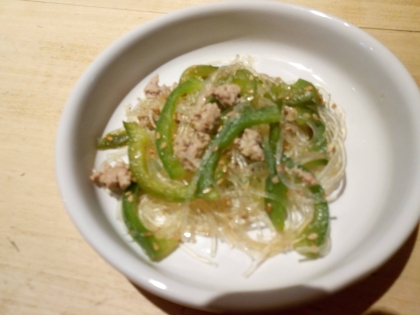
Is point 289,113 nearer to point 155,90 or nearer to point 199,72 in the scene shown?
point 199,72

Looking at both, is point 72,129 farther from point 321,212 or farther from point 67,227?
point 321,212

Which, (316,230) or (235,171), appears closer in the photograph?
(316,230)

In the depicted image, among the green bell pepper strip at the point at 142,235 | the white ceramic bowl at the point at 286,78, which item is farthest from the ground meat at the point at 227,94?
the green bell pepper strip at the point at 142,235

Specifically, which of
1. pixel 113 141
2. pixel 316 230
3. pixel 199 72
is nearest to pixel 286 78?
pixel 199 72

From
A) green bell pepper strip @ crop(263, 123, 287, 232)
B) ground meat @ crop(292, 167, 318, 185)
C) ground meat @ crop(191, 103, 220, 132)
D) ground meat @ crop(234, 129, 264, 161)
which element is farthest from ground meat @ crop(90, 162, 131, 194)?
ground meat @ crop(292, 167, 318, 185)

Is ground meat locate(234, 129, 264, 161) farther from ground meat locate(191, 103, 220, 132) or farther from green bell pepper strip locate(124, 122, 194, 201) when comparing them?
green bell pepper strip locate(124, 122, 194, 201)

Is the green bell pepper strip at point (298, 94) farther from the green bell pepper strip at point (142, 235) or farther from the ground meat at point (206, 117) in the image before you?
the green bell pepper strip at point (142, 235)

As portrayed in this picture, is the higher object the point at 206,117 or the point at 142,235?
the point at 206,117
